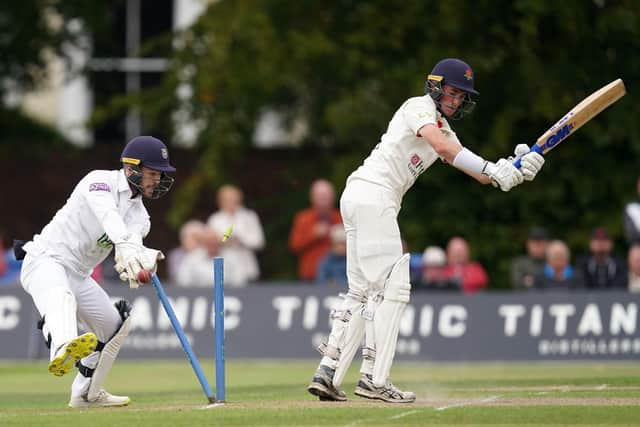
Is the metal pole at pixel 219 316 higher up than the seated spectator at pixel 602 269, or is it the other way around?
the seated spectator at pixel 602 269

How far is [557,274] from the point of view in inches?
662

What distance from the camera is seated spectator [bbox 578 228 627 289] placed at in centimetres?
1641

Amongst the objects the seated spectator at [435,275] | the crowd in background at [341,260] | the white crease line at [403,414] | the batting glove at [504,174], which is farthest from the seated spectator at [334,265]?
the white crease line at [403,414]

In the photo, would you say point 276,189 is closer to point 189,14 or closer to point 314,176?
point 314,176

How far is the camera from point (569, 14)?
19109 millimetres

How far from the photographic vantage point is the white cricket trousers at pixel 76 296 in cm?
935

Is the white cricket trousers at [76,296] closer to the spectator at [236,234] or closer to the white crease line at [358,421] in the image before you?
the white crease line at [358,421]

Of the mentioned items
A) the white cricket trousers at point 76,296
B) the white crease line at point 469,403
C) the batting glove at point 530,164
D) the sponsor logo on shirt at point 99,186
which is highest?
the batting glove at point 530,164

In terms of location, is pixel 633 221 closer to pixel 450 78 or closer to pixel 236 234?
pixel 236 234

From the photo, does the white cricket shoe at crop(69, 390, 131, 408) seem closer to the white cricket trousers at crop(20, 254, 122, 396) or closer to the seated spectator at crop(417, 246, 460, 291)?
the white cricket trousers at crop(20, 254, 122, 396)

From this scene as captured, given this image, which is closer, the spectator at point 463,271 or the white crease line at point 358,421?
the white crease line at point 358,421

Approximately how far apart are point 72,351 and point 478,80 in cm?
1178

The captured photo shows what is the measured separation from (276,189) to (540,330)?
262 inches

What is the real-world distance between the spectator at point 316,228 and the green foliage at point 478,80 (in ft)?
7.81
